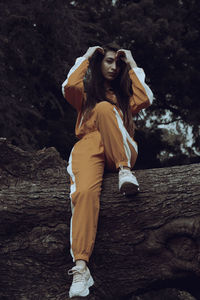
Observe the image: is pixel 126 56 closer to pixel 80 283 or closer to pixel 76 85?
pixel 76 85

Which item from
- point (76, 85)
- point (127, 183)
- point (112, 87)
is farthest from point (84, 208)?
point (112, 87)

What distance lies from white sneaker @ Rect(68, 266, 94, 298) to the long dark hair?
1331 millimetres

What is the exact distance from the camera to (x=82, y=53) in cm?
749

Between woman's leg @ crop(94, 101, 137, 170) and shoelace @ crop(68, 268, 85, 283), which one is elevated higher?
woman's leg @ crop(94, 101, 137, 170)

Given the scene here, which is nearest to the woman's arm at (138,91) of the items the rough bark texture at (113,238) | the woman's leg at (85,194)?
the woman's leg at (85,194)

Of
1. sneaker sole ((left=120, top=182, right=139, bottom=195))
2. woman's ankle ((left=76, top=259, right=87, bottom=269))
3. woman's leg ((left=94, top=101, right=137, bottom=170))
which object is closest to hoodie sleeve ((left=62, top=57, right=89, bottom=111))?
woman's leg ((left=94, top=101, right=137, bottom=170))

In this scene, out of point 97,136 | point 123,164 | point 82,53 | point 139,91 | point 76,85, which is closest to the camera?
point 123,164

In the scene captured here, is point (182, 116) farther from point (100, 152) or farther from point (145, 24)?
point (100, 152)

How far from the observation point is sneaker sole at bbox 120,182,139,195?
306 centimetres

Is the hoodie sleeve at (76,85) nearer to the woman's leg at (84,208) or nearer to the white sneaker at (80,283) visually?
the woman's leg at (84,208)

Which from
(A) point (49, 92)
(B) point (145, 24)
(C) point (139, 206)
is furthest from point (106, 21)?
(C) point (139, 206)

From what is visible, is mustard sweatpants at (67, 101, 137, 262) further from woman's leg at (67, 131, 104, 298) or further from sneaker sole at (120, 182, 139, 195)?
sneaker sole at (120, 182, 139, 195)

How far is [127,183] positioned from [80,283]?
766mm

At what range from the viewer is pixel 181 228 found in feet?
10.2
